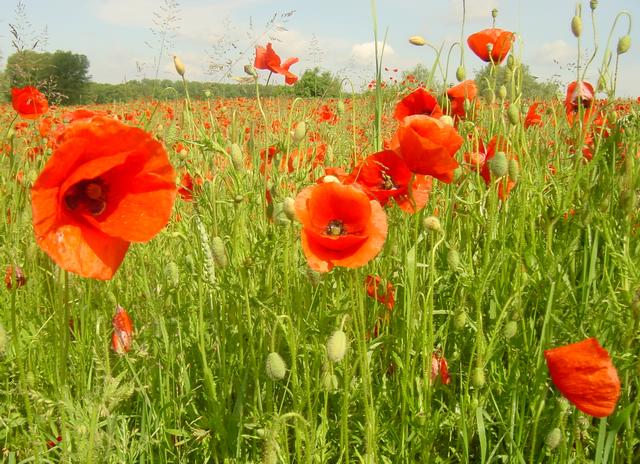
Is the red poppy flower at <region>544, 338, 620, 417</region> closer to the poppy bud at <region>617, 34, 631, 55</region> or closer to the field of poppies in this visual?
the field of poppies

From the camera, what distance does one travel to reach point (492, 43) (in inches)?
73.7

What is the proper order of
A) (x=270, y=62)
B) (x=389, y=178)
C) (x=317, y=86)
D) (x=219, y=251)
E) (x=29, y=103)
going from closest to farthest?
(x=219, y=251), (x=389, y=178), (x=270, y=62), (x=29, y=103), (x=317, y=86)

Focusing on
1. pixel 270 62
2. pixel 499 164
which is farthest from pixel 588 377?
pixel 270 62

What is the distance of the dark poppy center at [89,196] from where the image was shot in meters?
1.02

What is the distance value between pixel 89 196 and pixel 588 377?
3.17ft

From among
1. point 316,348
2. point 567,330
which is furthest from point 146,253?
point 567,330

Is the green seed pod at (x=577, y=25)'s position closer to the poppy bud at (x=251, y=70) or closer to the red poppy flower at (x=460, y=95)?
the red poppy flower at (x=460, y=95)

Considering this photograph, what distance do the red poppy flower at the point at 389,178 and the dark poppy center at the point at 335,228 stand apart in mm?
176

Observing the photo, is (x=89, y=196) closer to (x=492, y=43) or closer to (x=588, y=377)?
(x=588, y=377)

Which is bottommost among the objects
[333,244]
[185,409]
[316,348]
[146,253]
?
[185,409]

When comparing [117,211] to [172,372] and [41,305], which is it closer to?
[172,372]

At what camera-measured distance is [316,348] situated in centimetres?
137

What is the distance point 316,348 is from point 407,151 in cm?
52

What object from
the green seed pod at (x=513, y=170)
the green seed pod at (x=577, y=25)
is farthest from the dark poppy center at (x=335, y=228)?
Answer: the green seed pod at (x=577, y=25)
